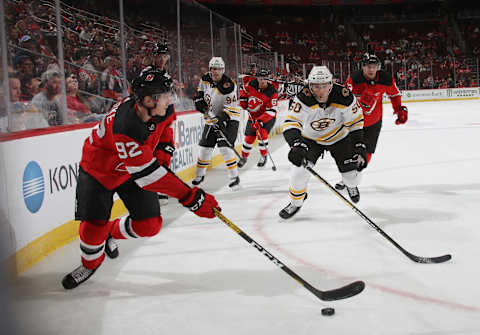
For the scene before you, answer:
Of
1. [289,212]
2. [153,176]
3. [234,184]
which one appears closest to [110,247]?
[153,176]

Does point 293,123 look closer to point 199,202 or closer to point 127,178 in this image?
point 127,178

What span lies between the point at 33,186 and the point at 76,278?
75cm

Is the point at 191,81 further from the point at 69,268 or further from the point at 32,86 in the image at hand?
the point at 69,268

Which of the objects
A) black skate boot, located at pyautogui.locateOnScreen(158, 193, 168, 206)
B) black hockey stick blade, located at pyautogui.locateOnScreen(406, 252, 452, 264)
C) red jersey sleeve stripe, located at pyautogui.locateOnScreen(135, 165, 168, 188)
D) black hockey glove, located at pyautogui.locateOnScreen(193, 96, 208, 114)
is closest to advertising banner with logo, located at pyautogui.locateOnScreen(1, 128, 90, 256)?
red jersey sleeve stripe, located at pyautogui.locateOnScreen(135, 165, 168, 188)

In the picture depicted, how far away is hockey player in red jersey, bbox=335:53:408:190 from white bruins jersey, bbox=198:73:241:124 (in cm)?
136

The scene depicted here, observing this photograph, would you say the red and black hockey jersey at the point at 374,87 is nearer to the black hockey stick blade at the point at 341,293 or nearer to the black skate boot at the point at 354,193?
the black skate boot at the point at 354,193

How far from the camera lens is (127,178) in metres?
2.68

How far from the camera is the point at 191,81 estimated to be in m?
6.95

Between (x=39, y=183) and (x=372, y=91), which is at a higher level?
(x=372, y=91)

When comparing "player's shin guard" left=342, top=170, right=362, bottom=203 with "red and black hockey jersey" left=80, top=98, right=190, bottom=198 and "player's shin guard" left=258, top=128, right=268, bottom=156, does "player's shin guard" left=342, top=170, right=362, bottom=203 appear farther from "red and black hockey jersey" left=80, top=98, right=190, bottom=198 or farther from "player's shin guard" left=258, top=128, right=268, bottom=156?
"player's shin guard" left=258, top=128, right=268, bottom=156

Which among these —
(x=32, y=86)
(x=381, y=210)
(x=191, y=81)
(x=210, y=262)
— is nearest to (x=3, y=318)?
(x=210, y=262)

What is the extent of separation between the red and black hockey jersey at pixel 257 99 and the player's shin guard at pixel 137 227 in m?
4.78

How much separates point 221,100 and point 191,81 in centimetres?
136

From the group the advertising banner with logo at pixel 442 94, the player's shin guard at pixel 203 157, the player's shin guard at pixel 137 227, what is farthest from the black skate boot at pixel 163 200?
the advertising banner with logo at pixel 442 94
